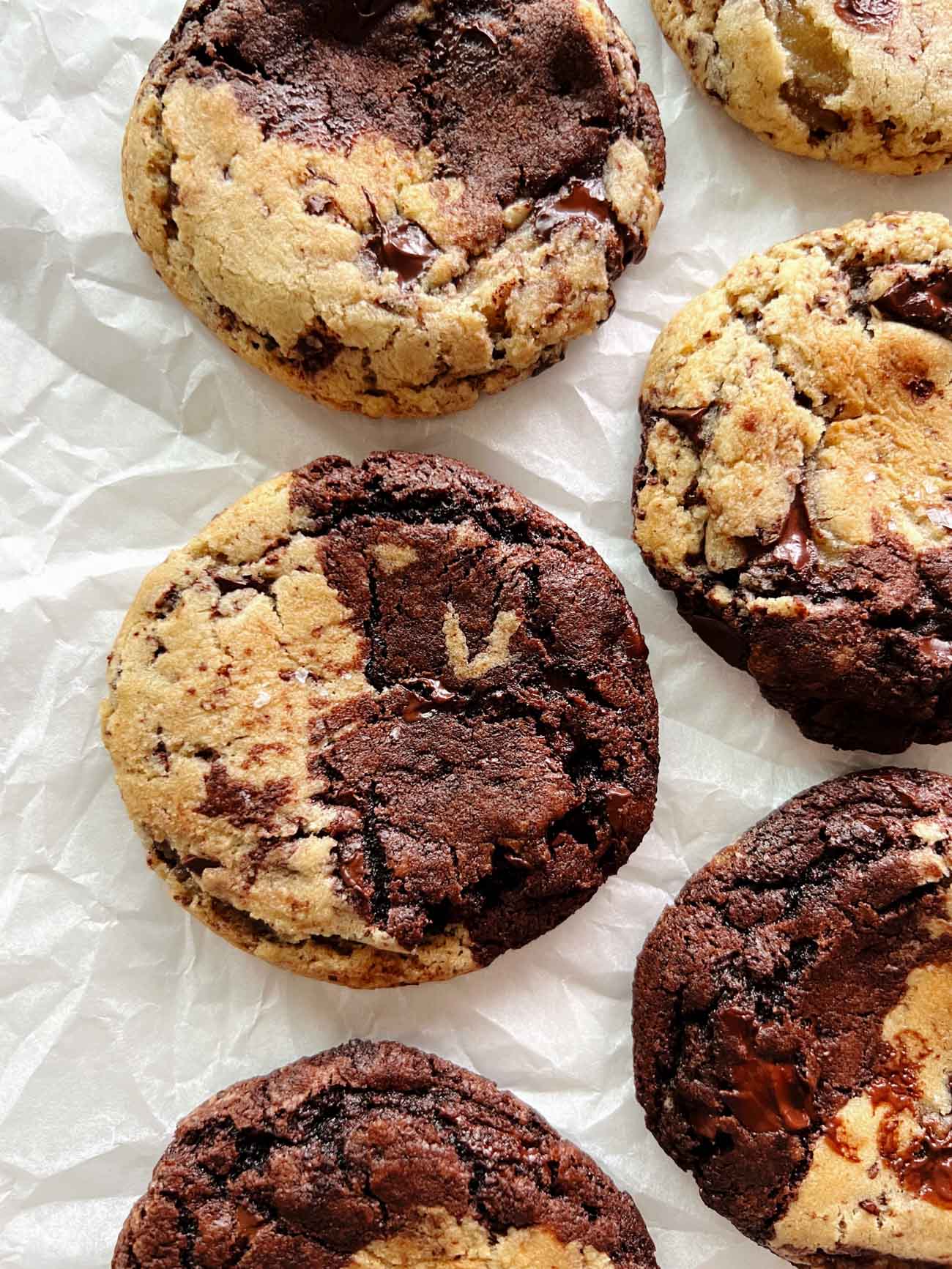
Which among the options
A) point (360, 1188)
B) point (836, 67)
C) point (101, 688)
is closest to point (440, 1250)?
point (360, 1188)

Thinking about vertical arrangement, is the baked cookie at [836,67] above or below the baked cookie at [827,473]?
above

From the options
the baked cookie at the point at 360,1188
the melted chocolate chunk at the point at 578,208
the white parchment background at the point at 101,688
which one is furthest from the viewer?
the white parchment background at the point at 101,688

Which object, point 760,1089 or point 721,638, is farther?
point 721,638

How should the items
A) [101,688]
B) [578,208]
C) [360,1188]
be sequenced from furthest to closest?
[101,688]
[578,208]
[360,1188]

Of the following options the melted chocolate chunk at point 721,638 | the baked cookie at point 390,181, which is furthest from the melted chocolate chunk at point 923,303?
the melted chocolate chunk at point 721,638

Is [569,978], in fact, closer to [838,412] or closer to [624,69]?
[838,412]

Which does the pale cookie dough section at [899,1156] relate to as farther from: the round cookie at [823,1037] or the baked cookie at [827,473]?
the baked cookie at [827,473]

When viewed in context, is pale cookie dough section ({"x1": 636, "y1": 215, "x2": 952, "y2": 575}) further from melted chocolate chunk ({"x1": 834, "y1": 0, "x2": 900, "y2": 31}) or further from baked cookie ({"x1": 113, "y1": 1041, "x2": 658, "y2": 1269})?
baked cookie ({"x1": 113, "y1": 1041, "x2": 658, "y2": 1269})

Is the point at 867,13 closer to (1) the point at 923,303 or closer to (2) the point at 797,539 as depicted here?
(1) the point at 923,303

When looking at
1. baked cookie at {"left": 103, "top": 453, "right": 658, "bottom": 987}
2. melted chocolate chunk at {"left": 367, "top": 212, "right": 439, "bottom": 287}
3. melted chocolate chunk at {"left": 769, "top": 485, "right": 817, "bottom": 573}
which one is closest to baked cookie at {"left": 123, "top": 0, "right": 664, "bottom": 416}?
melted chocolate chunk at {"left": 367, "top": 212, "right": 439, "bottom": 287}
